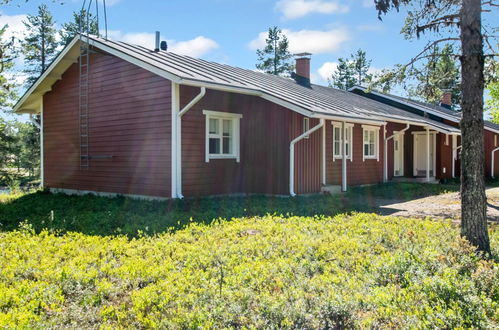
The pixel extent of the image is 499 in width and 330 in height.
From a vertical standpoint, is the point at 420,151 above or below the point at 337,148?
above

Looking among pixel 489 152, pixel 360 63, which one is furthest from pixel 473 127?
pixel 360 63

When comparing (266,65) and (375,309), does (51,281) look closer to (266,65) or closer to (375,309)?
(375,309)

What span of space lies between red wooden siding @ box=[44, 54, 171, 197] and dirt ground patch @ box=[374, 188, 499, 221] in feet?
19.6

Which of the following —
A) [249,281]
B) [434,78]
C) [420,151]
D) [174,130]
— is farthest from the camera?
[420,151]

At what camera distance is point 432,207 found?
1211 centimetres

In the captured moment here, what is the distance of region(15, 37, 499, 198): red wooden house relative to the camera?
11.5m

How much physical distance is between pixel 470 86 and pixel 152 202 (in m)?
7.73

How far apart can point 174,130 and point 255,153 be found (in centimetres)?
308

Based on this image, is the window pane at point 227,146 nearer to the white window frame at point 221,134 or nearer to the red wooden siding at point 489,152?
the white window frame at point 221,134

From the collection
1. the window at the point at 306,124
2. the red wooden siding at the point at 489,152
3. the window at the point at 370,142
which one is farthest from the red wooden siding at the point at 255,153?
the red wooden siding at the point at 489,152

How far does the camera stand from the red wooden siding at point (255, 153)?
1189 centimetres

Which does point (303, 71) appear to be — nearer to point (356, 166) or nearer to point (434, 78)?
point (356, 166)

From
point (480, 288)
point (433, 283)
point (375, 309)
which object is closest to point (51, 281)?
point (375, 309)

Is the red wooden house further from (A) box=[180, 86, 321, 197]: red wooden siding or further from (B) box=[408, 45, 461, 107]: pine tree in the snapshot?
(B) box=[408, 45, 461, 107]: pine tree
